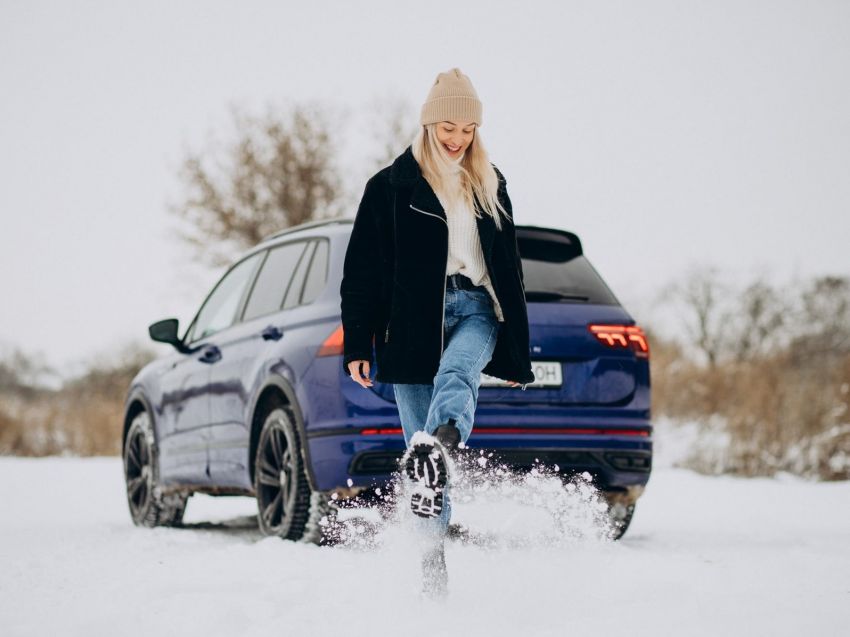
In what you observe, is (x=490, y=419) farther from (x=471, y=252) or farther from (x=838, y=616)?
(x=838, y=616)

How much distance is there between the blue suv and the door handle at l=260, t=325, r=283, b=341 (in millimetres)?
11

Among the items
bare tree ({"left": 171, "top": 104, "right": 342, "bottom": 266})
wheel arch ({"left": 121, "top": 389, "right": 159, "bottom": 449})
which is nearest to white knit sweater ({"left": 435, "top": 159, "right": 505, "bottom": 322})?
wheel arch ({"left": 121, "top": 389, "right": 159, "bottom": 449})

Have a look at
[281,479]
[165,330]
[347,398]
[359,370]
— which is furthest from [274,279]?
[359,370]

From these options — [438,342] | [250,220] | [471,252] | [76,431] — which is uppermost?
[250,220]

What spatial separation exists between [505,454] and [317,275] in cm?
139

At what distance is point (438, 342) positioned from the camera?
13.5 feet

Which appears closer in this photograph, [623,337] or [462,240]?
[462,240]

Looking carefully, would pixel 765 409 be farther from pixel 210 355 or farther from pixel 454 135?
A: pixel 454 135

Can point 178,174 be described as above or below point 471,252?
above

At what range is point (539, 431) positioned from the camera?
543 centimetres

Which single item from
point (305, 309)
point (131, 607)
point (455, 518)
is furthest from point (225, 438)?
point (131, 607)

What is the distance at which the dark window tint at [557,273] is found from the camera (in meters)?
5.83

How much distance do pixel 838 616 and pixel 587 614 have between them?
0.84m

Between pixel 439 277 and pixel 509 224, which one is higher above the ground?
pixel 509 224
